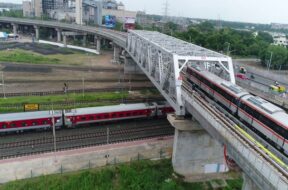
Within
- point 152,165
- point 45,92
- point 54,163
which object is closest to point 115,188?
point 152,165

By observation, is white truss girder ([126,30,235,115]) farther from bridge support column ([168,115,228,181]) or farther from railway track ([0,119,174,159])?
railway track ([0,119,174,159])

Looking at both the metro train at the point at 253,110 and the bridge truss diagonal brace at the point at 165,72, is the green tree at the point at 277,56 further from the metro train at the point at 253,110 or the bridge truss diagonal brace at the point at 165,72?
the metro train at the point at 253,110

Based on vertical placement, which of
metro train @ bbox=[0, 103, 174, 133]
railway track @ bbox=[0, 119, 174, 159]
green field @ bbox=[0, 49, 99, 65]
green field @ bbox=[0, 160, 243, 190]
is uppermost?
green field @ bbox=[0, 49, 99, 65]

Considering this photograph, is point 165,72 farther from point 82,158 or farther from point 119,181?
point 119,181

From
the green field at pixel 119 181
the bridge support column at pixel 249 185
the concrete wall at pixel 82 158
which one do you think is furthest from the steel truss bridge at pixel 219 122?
the green field at pixel 119 181

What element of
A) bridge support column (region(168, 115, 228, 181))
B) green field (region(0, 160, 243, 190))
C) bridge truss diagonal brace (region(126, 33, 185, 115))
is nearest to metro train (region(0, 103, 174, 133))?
bridge truss diagonal brace (region(126, 33, 185, 115))
